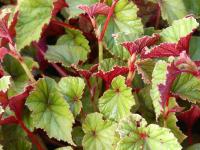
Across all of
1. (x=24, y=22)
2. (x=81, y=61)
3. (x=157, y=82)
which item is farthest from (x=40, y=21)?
(x=157, y=82)

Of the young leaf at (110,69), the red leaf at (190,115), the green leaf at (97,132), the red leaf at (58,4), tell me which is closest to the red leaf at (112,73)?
the young leaf at (110,69)

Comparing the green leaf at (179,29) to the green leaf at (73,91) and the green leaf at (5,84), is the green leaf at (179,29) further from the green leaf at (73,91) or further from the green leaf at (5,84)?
the green leaf at (5,84)

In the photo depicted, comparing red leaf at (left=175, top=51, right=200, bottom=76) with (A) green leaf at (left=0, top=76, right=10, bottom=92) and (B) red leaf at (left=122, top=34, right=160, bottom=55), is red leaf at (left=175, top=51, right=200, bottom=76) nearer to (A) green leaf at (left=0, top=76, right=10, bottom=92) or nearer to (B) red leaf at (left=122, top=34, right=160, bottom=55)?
(B) red leaf at (left=122, top=34, right=160, bottom=55)

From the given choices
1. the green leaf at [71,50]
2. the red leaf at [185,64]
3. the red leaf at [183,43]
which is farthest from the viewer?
the green leaf at [71,50]

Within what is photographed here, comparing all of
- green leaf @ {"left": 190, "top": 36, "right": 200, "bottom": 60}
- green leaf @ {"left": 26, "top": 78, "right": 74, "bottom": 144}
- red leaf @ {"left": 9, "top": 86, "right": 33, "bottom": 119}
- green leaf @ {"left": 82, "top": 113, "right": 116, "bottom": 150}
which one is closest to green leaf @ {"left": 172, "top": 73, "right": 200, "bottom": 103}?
green leaf @ {"left": 190, "top": 36, "right": 200, "bottom": 60}

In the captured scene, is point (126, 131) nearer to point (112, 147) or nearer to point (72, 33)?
point (112, 147)

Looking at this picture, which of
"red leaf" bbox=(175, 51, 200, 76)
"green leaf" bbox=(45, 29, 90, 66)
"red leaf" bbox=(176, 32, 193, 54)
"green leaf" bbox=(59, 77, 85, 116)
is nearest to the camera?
"red leaf" bbox=(175, 51, 200, 76)
